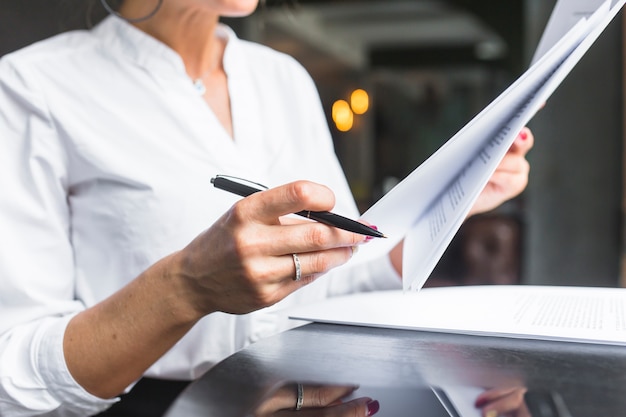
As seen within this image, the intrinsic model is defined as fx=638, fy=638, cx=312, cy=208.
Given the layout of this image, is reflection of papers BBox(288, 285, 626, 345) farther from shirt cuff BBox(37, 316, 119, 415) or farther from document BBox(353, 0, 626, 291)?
shirt cuff BBox(37, 316, 119, 415)

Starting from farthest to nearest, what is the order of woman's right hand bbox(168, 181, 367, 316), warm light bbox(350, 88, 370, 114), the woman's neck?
warm light bbox(350, 88, 370, 114)
the woman's neck
woman's right hand bbox(168, 181, 367, 316)

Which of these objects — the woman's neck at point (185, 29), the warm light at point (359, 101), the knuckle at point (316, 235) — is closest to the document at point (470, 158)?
the knuckle at point (316, 235)

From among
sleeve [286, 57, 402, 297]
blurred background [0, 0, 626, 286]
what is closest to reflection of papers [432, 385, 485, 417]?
sleeve [286, 57, 402, 297]

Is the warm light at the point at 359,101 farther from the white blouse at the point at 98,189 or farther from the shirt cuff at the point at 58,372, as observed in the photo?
the shirt cuff at the point at 58,372

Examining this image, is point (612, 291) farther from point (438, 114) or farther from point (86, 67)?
point (438, 114)

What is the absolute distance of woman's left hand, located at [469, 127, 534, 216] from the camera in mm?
800

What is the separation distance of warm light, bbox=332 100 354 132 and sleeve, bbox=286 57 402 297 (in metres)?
7.81

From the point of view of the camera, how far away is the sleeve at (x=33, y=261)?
676 millimetres

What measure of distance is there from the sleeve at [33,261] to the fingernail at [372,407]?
396mm

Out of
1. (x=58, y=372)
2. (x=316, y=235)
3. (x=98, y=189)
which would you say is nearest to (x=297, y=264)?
(x=316, y=235)

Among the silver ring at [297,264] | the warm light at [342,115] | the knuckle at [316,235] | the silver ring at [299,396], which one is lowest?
the warm light at [342,115]

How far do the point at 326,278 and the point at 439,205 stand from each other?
454mm

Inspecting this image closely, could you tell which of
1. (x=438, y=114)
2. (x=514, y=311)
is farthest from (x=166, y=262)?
(x=438, y=114)

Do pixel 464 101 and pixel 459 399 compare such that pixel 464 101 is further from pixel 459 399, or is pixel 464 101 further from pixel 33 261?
pixel 459 399
